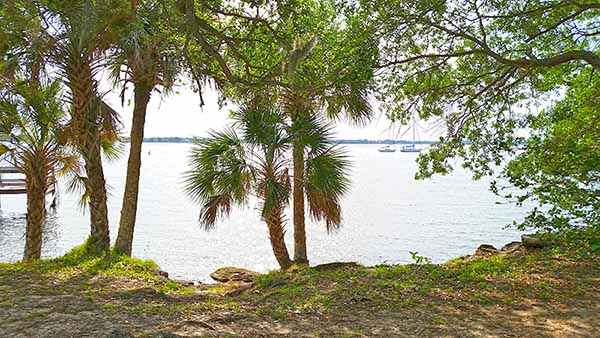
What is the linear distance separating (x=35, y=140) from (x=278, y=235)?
453 cm

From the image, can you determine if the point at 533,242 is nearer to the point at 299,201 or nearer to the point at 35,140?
the point at 299,201

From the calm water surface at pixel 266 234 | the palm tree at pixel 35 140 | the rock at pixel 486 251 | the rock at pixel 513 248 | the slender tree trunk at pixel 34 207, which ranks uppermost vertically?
the palm tree at pixel 35 140

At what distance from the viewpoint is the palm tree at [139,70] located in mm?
6449

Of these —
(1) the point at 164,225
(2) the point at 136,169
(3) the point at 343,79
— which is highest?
(3) the point at 343,79

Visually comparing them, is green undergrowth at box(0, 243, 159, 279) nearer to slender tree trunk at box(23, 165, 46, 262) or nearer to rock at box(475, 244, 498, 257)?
slender tree trunk at box(23, 165, 46, 262)

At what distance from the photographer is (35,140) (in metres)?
8.54

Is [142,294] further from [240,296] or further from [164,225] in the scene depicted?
[164,225]

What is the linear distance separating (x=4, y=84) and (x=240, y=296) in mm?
5461

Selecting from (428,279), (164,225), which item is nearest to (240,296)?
(428,279)

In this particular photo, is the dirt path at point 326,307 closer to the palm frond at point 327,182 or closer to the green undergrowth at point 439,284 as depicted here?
the green undergrowth at point 439,284

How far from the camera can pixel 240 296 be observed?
5.47 m

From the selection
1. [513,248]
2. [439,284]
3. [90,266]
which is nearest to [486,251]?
[513,248]

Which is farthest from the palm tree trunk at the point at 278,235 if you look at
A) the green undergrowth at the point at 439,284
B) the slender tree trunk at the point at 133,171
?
the slender tree trunk at the point at 133,171

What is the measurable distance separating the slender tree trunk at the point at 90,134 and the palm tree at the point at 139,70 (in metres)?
0.33
